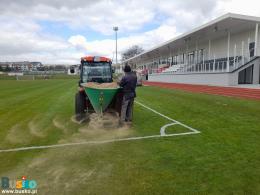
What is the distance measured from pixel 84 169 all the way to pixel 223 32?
1151 inches

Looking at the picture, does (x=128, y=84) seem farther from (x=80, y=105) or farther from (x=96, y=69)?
(x=96, y=69)

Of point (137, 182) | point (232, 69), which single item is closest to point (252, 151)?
point (137, 182)

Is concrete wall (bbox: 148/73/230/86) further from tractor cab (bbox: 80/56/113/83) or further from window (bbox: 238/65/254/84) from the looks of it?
tractor cab (bbox: 80/56/113/83)

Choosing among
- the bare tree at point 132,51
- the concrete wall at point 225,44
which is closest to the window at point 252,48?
the concrete wall at point 225,44

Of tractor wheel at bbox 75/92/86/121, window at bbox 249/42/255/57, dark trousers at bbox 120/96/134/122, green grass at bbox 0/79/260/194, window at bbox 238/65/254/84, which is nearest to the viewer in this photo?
green grass at bbox 0/79/260/194

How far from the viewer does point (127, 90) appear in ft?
26.0

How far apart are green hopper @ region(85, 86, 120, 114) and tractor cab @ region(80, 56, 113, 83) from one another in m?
2.57

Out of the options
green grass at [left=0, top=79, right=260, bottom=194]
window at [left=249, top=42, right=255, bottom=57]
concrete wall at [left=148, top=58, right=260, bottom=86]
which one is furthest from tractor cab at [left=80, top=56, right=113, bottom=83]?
window at [left=249, top=42, right=255, bottom=57]

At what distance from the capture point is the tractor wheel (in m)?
9.01

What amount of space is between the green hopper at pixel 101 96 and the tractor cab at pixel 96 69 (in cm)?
257

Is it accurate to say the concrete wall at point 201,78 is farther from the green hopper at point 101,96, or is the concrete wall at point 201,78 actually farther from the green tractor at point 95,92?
the green hopper at point 101,96

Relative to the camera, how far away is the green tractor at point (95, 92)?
783cm

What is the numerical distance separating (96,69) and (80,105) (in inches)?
87.7

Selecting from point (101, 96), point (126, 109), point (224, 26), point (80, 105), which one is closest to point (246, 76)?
point (224, 26)
